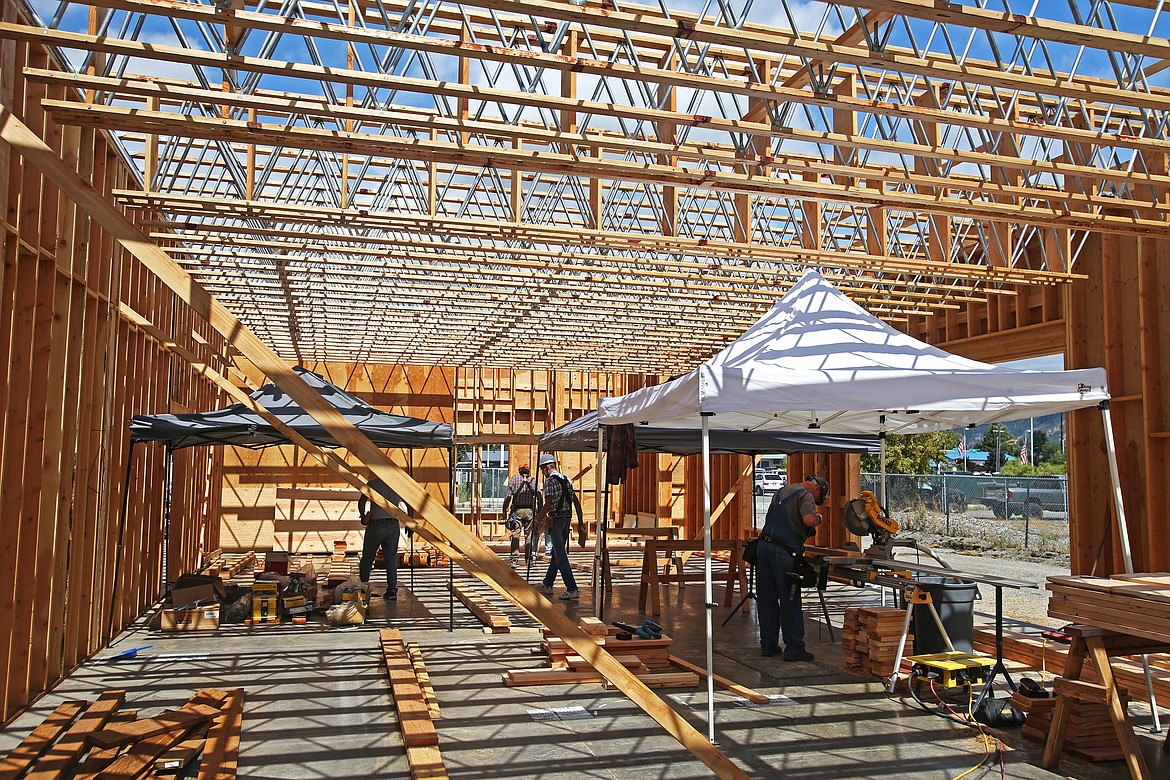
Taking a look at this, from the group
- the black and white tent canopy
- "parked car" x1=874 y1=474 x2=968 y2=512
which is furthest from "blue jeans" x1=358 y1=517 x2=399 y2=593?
"parked car" x1=874 y1=474 x2=968 y2=512

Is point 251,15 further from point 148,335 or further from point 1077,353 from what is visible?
point 1077,353

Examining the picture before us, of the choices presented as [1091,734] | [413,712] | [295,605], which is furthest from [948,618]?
[295,605]

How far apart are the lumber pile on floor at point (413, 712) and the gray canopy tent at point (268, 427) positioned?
279cm

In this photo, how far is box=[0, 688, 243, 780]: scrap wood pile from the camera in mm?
5664

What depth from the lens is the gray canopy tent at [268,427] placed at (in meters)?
10.6

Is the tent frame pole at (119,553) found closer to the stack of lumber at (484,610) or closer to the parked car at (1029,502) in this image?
the stack of lumber at (484,610)

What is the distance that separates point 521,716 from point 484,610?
15.5 ft

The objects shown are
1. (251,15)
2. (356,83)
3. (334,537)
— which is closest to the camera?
(251,15)

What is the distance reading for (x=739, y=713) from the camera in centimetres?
741

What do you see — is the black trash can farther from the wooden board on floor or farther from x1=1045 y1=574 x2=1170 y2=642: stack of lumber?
the wooden board on floor

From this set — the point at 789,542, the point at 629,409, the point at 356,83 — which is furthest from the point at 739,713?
the point at 356,83

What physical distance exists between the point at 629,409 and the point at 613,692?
2.99 metres

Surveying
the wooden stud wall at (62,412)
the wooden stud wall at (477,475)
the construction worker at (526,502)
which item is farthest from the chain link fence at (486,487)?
the wooden stud wall at (62,412)

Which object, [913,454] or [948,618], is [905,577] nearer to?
[948,618]
